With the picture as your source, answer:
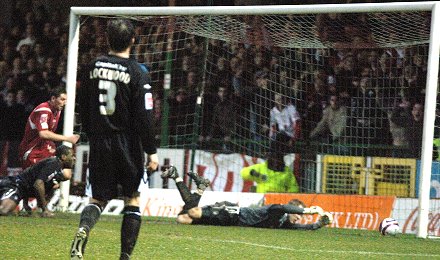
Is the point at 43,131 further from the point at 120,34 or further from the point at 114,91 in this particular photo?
the point at 120,34

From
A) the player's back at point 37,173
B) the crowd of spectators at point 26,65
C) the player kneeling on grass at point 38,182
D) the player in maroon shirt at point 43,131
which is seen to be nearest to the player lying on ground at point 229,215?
the player kneeling on grass at point 38,182

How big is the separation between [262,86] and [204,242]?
19.9ft

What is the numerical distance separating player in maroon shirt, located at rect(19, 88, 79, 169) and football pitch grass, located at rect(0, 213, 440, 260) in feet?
3.89

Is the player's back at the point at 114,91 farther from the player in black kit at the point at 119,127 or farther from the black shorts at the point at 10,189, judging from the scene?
the black shorts at the point at 10,189

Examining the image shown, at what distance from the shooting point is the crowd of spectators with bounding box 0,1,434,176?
50.6ft

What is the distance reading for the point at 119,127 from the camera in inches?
291

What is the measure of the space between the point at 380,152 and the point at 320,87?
141 centimetres

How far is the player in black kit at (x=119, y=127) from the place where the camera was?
23.9ft

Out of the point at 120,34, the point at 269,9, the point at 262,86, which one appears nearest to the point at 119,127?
the point at 120,34

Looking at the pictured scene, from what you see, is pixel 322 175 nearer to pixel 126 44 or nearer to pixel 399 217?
pixel 399 217

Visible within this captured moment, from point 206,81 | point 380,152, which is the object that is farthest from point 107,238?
point 206,81

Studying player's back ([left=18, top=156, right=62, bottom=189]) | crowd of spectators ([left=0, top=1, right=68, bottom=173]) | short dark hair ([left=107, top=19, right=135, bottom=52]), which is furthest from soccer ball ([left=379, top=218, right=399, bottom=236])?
crowd of spectators ([left=0, top=1, right=68, bottom=173])

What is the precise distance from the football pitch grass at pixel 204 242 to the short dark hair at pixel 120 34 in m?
2.03

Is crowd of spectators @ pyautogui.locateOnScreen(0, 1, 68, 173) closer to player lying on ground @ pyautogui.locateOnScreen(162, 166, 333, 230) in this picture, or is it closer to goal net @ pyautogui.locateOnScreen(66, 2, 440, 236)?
goal net @ pyautogui.locateOnScreen(66, 2, 440, 236)
